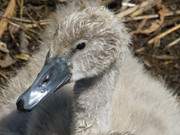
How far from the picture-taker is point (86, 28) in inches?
118

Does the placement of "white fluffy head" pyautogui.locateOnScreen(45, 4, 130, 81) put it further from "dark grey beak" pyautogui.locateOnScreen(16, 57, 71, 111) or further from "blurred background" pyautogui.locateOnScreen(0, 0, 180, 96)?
"blurred background" pyautogui.locateOnScreen(0, 0, 180, 96)

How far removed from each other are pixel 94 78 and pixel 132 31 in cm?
143

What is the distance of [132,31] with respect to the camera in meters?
4.53

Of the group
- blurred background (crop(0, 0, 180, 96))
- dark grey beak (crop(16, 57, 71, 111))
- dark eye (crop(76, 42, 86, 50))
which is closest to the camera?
dark grey beak (crop(16, 57, 71, 111))

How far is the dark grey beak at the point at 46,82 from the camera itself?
9.47ft

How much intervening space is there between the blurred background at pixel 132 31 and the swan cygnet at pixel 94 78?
666 mm

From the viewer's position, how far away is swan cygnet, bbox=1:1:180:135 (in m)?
2.98

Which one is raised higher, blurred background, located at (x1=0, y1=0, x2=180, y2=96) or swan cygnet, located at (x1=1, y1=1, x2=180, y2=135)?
swan cygnet, located at (x1=1, y1=1, x2=180, y2=135)

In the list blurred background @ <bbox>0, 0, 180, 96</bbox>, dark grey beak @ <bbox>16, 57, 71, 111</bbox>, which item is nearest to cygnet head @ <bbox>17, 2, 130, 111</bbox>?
dark grey beak @ <bbox>16, 57, 71, 111</bbox>

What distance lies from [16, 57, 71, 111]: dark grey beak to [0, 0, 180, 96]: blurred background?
1.22 metres

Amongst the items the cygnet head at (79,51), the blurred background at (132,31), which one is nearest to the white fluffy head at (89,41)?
the cygnet head at (79,51)

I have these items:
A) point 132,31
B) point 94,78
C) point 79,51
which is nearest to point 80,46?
point 79,51

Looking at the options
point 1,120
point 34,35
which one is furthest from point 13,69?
point 1,120

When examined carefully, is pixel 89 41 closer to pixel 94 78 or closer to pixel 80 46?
pixel 80 46
